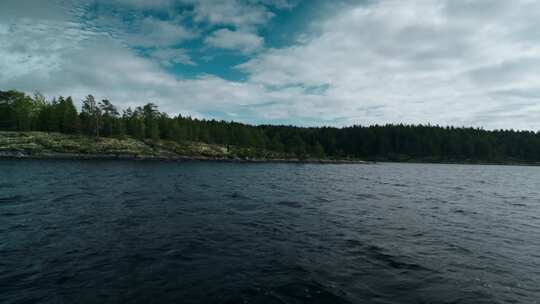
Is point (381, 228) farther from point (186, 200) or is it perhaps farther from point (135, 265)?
point (186, 200)

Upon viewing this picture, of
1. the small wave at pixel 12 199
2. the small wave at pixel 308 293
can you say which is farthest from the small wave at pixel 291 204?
the small wave at pixel 12 199

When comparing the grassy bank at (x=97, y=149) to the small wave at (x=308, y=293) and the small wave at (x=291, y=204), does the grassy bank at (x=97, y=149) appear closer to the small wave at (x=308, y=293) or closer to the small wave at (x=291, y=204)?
the small wave at (x=291, y=204)

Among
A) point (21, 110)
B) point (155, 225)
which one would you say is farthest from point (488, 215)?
point (21, 110)

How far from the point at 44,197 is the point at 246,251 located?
22821 mm

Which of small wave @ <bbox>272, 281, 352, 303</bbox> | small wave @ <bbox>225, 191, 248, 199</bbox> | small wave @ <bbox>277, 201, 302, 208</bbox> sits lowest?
small wave @ <bbox>225, 191, 248, 199</bbox>

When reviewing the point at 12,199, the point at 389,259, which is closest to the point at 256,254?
the point at 389,259

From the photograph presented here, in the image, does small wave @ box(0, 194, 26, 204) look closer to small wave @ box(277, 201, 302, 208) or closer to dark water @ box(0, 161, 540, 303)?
dark water @ box(0, 161, 540, 303)

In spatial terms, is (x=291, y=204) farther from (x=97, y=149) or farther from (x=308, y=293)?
(x=97, y=149)

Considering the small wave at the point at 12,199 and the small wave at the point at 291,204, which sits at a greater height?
the small wave at the point at 12,199

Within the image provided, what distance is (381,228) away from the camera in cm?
1861

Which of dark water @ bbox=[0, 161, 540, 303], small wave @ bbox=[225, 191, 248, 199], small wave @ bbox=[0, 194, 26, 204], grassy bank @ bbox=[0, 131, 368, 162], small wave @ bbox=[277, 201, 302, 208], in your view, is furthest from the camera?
grassy bank @ bbox=[0, 131, 368, 162]

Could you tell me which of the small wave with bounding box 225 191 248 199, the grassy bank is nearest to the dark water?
the small wave with bounding box 225 191 248 199

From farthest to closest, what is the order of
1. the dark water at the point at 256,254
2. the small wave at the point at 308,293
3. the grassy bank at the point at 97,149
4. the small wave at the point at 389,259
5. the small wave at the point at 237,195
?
the grassy bank at the point at 97,149 → the small wave at the point at 237,195 → the small wave at the point at 389,259 → the dark water at the point at 256,254 → the small wave at the point at 308,293

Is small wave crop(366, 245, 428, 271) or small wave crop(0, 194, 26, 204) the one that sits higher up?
small wave crop(366, 245, 428, 271)
